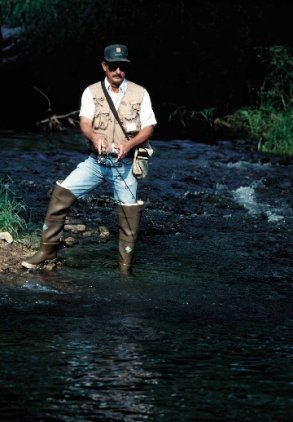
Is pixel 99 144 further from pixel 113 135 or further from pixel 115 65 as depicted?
pixel 115 65

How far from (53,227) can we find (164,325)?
1.75m

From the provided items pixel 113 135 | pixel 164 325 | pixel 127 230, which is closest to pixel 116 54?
pixel 113 135

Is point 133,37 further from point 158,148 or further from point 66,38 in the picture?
point 158,148

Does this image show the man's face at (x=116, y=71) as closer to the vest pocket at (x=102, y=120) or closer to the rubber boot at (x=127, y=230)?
the vest pocket at (x=102, y=120)

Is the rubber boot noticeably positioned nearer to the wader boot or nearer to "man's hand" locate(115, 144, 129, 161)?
the wader boot

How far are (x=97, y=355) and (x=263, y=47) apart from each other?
13044mm

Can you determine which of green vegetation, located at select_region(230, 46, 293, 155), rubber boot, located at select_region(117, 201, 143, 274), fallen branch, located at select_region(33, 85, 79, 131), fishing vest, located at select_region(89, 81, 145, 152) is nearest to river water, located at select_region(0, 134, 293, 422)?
rubber boot, located at select_region(117, 201, 143, 274)

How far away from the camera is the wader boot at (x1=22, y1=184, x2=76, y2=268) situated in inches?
317

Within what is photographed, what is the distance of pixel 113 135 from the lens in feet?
25.6

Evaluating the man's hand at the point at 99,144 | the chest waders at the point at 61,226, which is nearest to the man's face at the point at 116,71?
the man's hand at the point at 99,144

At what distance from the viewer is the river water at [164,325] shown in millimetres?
5320

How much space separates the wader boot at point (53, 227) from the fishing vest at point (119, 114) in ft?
2.00

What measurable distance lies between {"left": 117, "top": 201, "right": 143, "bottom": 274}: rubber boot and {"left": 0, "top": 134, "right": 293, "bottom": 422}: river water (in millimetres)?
121

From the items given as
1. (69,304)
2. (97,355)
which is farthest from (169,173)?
(97,355)
